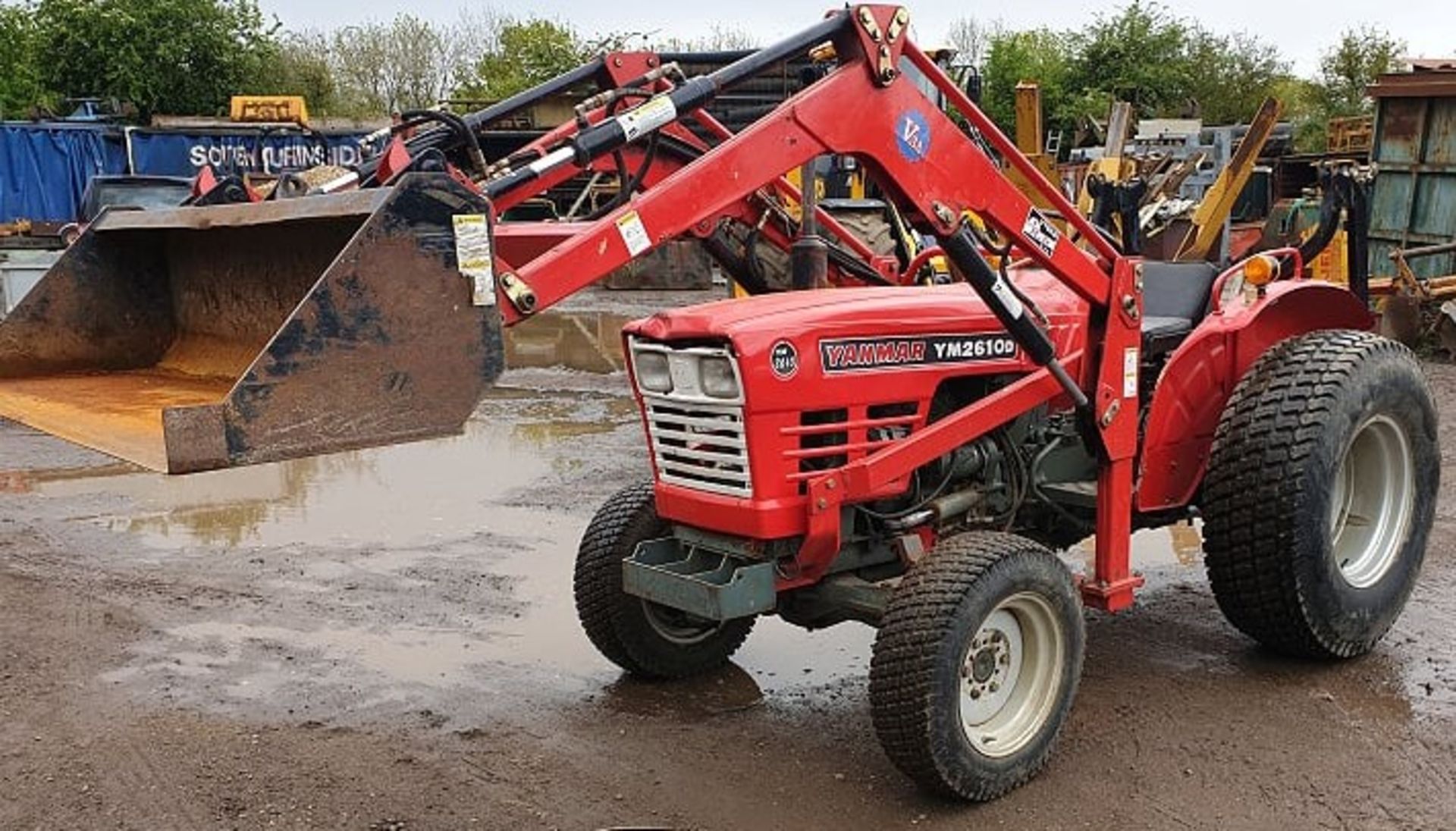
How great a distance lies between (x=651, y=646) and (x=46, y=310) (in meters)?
2.28

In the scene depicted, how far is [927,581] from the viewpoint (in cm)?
356

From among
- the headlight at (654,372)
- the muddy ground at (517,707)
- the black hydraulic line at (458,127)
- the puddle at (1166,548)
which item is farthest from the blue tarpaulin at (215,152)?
the headlight at (654,372)

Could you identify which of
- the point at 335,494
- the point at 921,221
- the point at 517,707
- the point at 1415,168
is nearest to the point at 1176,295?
the point at 921,221

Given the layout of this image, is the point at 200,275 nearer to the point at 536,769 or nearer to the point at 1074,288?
the point at 536,769

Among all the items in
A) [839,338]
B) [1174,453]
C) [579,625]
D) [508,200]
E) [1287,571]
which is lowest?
[579,625]

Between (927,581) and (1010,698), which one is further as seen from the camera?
(1010,698)

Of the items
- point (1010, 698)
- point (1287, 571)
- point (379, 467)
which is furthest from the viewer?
point (379, 467)

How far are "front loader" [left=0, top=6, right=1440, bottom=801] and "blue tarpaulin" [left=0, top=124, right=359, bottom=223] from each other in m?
15.2

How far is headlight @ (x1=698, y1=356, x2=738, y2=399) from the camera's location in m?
3.65

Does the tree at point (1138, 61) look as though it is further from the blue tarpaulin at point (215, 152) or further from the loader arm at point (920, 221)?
the loader arm at point (920, 221)

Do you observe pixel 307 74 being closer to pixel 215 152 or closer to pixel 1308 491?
pixel 215 152

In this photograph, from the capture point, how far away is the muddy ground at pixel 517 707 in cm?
370

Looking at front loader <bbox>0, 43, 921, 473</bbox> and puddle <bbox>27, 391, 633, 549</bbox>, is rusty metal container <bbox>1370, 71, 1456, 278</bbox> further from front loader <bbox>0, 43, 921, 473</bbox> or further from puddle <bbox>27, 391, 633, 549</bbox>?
front loader <bbox>0, 43, 921, 473</bbox>

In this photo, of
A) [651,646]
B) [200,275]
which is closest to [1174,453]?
[651,646]
